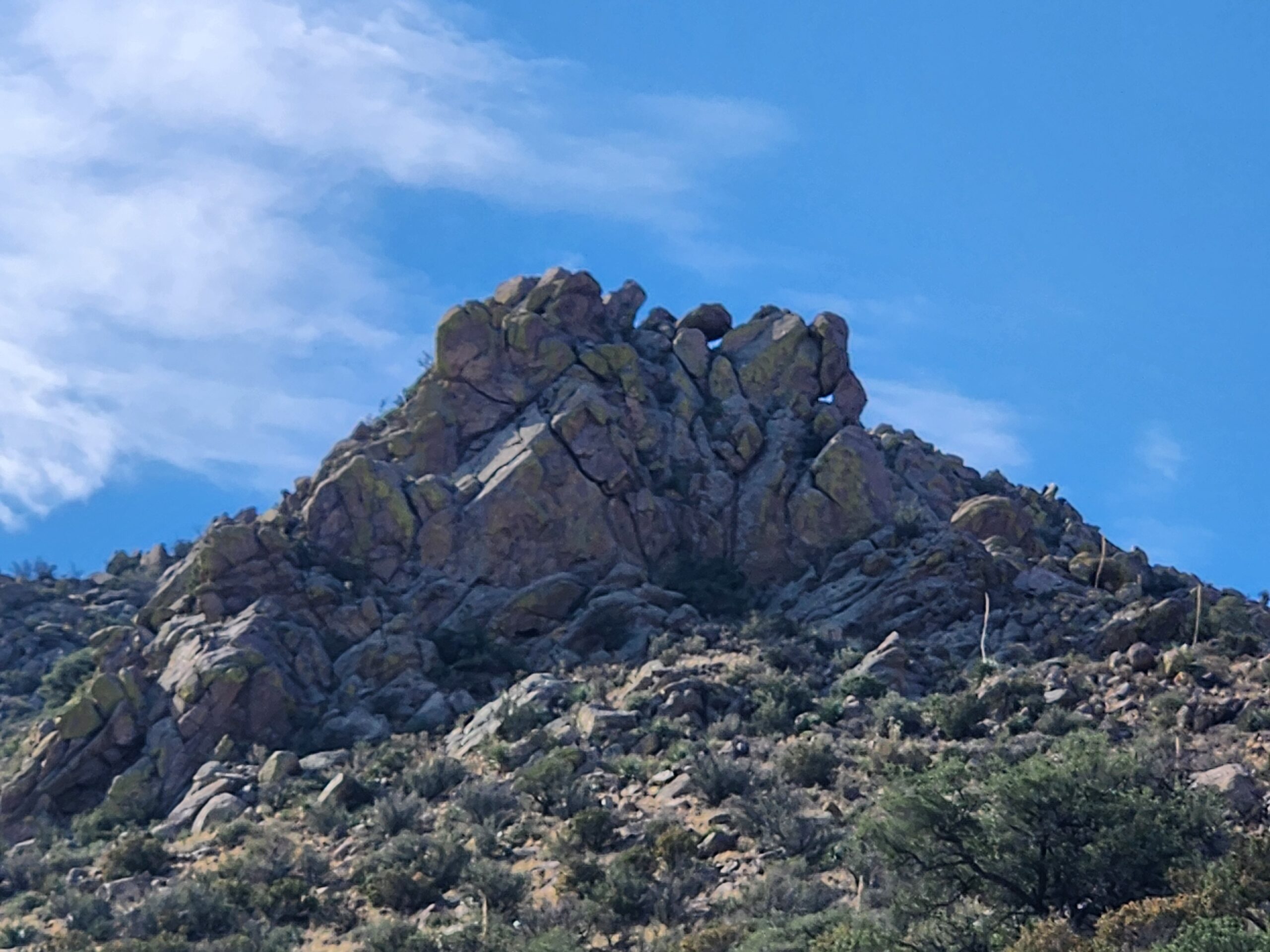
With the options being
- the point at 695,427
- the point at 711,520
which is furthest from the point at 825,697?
the point at 695,427

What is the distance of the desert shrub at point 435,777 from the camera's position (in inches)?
1437

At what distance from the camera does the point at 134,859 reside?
3456 centimetres

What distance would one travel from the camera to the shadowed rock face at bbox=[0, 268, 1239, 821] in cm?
4353

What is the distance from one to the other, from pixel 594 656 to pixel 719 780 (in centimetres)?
1308

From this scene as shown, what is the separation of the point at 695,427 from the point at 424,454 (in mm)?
9084

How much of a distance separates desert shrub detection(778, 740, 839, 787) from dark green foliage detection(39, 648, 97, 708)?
23.5 metres

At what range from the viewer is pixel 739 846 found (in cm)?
2975

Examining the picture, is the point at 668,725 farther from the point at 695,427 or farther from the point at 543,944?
the point at 695,427

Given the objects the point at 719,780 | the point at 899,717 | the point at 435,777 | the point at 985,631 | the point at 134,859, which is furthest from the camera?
the point at 985,631

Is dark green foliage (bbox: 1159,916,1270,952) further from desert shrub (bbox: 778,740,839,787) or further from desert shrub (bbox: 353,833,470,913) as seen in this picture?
desert shrub (bbox: 353,833,470,913)

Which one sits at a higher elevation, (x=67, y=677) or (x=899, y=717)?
(x=67, y=677)

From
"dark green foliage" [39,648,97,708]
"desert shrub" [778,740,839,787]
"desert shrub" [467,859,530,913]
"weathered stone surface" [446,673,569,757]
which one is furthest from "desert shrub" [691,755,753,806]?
"dark green foliage" [39,648,97,708]

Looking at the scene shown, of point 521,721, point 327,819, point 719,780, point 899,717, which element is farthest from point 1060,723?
point 327,819

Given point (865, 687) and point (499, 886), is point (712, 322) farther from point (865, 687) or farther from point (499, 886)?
point (499, 886)
